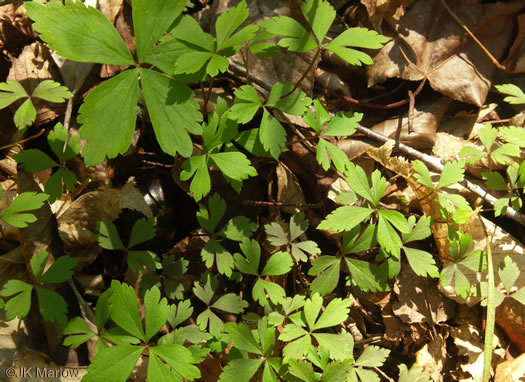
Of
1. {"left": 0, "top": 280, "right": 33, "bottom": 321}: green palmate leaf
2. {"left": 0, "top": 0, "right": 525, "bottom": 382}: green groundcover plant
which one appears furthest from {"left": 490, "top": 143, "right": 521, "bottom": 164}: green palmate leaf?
{"left": 0, "top": 280, "right": 33, "bottom": 321}: green palmate leaf

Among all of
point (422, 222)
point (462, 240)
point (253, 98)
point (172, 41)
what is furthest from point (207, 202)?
point (462, 240)

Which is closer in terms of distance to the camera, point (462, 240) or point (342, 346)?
point (342, 346)

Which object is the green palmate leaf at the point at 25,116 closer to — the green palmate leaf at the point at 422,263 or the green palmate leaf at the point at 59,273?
the green palmate leaf at the point at 59,273

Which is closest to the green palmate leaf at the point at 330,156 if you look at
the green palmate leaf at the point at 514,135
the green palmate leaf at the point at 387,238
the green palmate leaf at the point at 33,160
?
A: the green palmate leaf at the point at 387,238

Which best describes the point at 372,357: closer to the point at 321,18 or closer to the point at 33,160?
the point at 321,18

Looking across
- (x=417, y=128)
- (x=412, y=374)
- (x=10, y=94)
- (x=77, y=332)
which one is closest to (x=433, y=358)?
(x=412, y=374)

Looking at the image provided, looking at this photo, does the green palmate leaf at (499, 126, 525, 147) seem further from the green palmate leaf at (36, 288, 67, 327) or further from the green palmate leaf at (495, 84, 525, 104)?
the green palmate leaf at (36, 288, 67, 327)

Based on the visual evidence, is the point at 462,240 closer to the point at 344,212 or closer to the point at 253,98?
the point at 344,212
